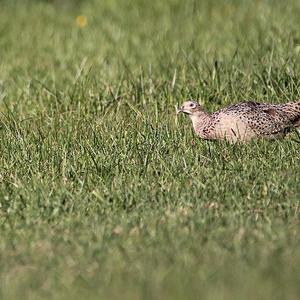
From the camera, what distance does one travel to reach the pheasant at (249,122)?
6.91 meters

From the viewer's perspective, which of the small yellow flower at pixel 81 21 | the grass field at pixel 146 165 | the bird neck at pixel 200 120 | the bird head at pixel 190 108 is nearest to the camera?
the grass field at pixel 146 165

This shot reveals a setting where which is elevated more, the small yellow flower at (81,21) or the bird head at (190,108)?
the bird head at (190,108)

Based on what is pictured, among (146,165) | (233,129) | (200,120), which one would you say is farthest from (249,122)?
(146,165)

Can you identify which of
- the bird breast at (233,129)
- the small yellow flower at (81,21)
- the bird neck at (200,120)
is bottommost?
the small yellow flower at (81,21)

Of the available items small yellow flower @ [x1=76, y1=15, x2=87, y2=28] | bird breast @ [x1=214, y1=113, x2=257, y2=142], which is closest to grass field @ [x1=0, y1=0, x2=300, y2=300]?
small yellow flower @ [x1=76, y1=15, x2=87, y2=28]

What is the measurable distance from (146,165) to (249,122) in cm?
104

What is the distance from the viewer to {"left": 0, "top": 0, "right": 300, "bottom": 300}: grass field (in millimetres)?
4539

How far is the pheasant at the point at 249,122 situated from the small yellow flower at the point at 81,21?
426 centimetres

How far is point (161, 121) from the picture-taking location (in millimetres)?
7430

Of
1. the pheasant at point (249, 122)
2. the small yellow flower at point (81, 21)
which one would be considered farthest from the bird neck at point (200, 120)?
the small yellow flower at point (81, 21)

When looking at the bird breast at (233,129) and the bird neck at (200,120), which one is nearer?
the bird breast at (233,129)

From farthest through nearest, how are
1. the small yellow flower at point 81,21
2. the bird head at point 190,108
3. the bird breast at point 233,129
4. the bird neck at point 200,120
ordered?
the small yellow flower at point 81,21
the bird head at point 190,108
the bird neck at point 200,120
the bird breast at point 233,129

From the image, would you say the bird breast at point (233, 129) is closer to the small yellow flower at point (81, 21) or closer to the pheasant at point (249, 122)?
the pheasant at point (249, 122)

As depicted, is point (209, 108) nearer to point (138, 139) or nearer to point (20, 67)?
point (138, 139)
